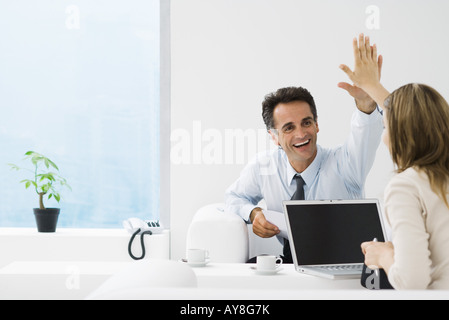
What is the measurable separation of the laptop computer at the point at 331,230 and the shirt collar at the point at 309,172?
0.85 metres

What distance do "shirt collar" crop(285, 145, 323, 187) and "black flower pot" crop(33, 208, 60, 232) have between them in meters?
1.67

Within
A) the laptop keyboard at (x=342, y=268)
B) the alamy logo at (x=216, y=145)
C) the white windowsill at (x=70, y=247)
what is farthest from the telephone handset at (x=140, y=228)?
the laptop keyboard at (x=342, y=268)

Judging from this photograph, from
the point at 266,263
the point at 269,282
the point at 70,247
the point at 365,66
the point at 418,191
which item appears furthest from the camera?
the point at 70,247

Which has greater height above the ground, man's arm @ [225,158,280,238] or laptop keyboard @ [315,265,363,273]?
man's arm @ [225,158,280,238]

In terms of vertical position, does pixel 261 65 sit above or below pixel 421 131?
above

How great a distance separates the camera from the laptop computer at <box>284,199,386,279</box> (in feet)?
6.47

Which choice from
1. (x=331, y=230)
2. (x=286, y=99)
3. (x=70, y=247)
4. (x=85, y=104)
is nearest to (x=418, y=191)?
(x=331, y=230)

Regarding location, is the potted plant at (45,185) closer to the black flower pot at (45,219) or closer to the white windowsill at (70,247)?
the black flower pot at (45,219)

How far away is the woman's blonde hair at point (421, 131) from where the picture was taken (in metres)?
1.28

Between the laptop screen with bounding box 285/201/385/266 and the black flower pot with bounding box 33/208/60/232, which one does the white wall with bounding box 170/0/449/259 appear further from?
the laptop screen with bounding box 285/201/385/266

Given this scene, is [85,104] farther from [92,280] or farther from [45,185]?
[92,280]

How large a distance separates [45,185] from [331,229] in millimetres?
2323

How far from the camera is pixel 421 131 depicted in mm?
1303

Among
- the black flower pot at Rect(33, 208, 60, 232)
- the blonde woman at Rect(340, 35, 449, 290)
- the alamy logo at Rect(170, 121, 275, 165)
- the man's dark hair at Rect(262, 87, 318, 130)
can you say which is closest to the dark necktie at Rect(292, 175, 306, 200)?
the man's dark hair at Rect(262, 87, 318, 130)
